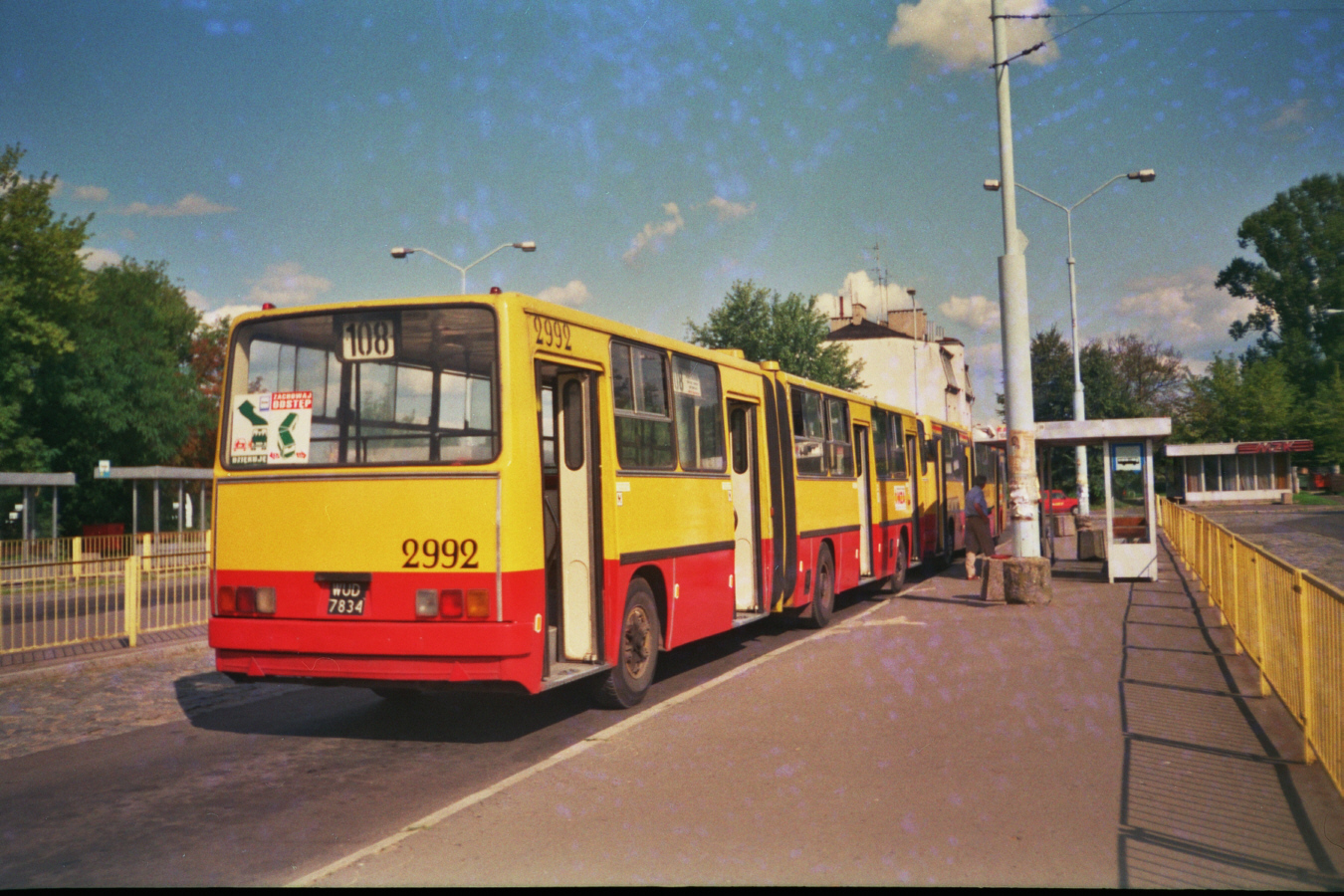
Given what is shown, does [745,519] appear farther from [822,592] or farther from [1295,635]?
[1295,635]

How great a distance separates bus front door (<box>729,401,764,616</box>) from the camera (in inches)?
490

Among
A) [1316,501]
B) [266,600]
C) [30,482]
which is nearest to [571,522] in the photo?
[266,600]

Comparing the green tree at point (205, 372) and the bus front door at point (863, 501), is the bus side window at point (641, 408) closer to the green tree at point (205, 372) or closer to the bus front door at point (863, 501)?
the bus front door at point (863, 501)

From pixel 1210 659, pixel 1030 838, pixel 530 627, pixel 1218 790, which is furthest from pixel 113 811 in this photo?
pixel 1210 659

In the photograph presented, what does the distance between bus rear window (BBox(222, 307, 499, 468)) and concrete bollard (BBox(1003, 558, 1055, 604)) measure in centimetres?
1112

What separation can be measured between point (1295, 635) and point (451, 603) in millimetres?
5844

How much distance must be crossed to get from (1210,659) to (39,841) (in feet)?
33.0

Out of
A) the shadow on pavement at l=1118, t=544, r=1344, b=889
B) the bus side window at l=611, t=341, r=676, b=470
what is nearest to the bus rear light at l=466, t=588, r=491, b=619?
the bus side window at l=611, t=341, r=676, b=470

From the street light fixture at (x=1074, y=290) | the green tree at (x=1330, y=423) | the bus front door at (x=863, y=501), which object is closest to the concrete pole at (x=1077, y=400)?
the street light fixture at (x=1074, y=290)

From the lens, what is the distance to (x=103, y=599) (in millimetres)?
15562

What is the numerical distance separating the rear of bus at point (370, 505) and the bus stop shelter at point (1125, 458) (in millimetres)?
13320

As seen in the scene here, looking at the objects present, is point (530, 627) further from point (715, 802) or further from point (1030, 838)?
point (1030, 838)

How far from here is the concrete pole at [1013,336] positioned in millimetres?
18172

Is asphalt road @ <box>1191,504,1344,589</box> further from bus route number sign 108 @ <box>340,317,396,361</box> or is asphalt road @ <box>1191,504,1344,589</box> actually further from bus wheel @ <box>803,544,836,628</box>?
bus route number sign 108 @ <box>340,317,396,361</box>
